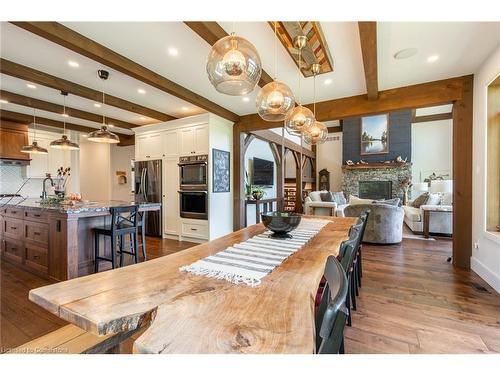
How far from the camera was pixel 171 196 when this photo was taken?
16.2 ft

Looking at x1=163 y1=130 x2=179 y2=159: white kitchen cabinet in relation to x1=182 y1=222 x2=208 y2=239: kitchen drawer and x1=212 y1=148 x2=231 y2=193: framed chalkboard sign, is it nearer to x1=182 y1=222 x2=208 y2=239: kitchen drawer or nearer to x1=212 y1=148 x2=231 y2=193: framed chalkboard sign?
x1=212 y1=148 x2=231 y2=193: framed chalkboard sign

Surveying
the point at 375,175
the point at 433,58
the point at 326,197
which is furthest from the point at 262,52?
the point at 375,175

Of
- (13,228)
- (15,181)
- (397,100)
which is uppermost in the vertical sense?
(397,100)

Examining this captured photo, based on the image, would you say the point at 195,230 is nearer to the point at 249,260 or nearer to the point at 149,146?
the point at 149,146

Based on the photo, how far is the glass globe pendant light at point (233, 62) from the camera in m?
1.40

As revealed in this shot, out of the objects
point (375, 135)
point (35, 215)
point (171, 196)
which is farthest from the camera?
point (375, 135)

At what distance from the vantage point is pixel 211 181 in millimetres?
4469

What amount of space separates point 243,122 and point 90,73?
267 centimetres

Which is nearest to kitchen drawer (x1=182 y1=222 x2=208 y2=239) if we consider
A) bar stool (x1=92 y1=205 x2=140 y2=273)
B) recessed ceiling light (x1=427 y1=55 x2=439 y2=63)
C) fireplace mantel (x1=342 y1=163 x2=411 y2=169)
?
bar stool (x1=92 y1=205 x2=140 y2=273)

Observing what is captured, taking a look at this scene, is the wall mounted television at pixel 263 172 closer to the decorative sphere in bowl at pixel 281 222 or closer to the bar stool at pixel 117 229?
the bar stool at pixel 117 229

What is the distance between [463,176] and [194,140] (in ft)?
14.0

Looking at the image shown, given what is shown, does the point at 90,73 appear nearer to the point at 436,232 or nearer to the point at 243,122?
the point at 243,122

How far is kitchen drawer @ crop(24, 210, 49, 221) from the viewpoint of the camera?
2.79 m
